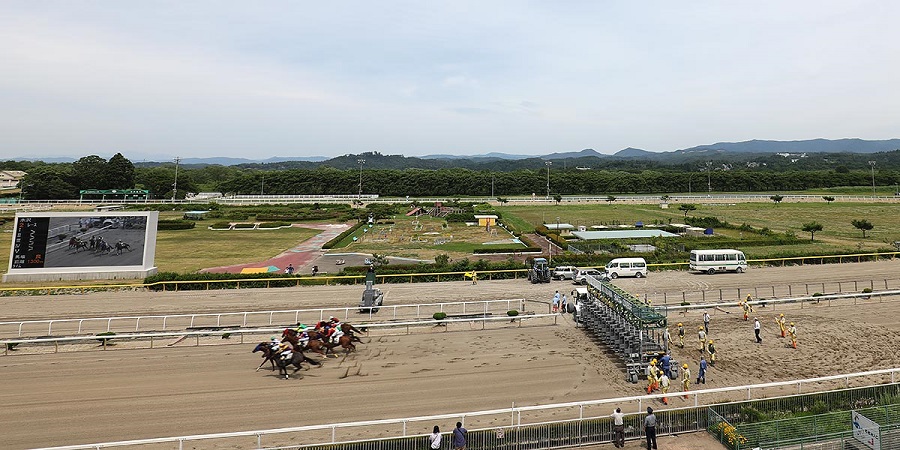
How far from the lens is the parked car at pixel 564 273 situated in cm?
3212

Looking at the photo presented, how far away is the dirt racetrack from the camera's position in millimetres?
13266

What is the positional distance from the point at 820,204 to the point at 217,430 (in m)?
98.7

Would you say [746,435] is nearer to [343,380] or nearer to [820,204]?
[343,380]

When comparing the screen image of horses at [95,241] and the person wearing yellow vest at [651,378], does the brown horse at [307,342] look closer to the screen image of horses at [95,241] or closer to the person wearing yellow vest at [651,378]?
the person wearing yellow vest at [651,378]

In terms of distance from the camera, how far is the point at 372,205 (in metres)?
85.6

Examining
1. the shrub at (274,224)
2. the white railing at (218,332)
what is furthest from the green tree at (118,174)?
the white railing at (218,332)

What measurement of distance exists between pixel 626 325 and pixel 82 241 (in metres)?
33.5

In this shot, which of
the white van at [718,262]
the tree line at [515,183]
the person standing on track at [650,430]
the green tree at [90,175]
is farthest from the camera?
the tree line at [515,183]

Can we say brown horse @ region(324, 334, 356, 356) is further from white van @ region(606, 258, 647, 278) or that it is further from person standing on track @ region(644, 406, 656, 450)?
white van @ region(606, 258, 647, 278)

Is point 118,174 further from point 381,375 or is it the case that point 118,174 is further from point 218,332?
point 381,375

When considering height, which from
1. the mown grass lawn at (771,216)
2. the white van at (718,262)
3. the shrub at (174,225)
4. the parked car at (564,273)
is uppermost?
the mown grass lawn at (771,216)

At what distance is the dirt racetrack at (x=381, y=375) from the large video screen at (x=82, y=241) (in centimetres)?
702

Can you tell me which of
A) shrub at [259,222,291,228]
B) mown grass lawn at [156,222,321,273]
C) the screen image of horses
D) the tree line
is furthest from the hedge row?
the tree line

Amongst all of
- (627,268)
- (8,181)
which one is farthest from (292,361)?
(8,181)
